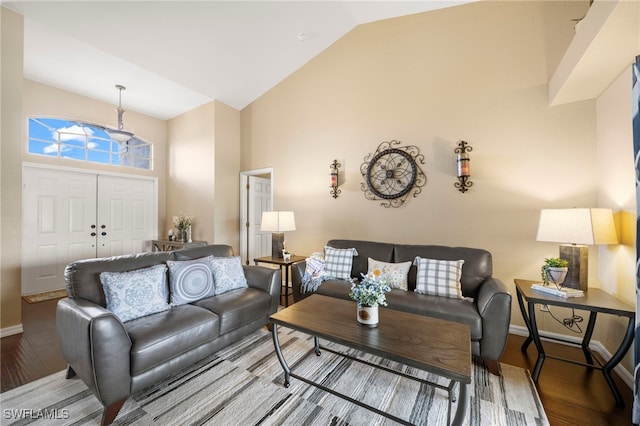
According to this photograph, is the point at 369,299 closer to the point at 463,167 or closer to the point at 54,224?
the point at 463,167

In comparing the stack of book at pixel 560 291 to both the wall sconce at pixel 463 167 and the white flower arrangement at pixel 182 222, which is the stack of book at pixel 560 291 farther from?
the white flower arrangement at pixel 182 222

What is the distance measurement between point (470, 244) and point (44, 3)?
5255 mm

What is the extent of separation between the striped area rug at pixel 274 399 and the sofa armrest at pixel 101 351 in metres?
→ 0.22

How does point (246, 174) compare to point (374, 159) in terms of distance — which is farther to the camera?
point (246, 174)

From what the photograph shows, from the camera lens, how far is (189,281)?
237 cm

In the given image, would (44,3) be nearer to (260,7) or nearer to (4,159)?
(4,159)

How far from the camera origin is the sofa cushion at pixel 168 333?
5.43 feet

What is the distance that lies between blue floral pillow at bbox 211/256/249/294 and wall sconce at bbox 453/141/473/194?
271cm

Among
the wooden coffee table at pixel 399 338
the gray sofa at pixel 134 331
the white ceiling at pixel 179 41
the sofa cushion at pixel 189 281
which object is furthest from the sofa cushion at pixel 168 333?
the white ceiling at pixel 179 41

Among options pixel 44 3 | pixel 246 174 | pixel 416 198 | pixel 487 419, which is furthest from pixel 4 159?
pixel 487 419

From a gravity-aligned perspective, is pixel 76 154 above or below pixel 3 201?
above

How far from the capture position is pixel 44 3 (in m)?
2.60

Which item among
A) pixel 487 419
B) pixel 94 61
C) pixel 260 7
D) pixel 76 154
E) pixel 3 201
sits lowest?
pixel 487 419

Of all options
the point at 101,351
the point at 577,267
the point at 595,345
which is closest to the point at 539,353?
the point at 577,267
